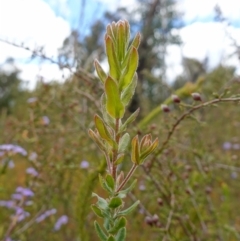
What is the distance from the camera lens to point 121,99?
17.1 inches

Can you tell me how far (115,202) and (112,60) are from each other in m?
0.13

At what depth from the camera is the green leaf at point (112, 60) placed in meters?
0.42

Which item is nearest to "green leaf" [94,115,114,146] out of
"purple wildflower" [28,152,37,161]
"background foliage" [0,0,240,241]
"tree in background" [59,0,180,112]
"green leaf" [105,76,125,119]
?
"green leaf" [105,76,125,119]

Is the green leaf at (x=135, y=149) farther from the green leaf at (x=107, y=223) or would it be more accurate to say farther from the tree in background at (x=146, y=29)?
the tree in background at (x=146, y=29)

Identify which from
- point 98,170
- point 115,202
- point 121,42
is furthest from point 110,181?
point 98,170

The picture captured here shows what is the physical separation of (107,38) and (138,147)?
0.35 ft

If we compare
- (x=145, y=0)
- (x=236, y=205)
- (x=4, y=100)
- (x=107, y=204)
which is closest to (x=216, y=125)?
(x=236, y=205)

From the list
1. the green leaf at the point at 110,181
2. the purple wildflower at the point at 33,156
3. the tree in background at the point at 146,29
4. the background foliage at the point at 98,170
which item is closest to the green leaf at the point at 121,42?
the green leaf at the point at 110,181

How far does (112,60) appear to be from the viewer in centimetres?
42

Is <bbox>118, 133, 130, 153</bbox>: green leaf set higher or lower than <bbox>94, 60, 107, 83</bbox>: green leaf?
lower

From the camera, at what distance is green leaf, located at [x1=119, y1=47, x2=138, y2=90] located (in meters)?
0.42

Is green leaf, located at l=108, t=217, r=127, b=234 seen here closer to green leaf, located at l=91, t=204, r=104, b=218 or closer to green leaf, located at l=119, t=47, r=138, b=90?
green leaf, located at l=91, t=204, r=104, b=218

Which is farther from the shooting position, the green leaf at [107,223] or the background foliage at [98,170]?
the background foliage at [98,170]

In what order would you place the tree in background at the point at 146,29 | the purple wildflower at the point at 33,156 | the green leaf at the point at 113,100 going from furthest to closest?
1. the tree in background at the point at 146,29
2. the purple wildflower at the point at 33,156
3. the green leaf at the point at 113,100
